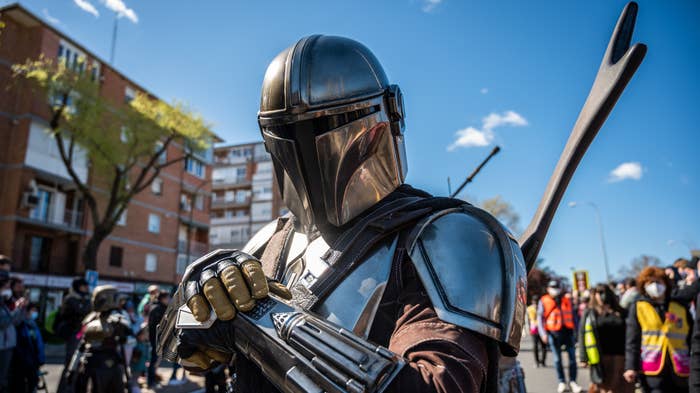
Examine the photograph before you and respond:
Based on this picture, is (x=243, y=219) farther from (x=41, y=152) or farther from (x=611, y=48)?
(x=611, y=48)

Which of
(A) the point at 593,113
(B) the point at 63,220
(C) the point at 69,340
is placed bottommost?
(C) the point at 69,340

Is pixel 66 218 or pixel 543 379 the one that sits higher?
pixel 66 218

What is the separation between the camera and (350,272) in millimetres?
1403

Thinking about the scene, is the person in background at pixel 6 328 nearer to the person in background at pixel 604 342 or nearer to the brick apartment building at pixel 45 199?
the person in background at pixel 604 342

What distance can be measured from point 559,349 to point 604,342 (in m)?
2.28

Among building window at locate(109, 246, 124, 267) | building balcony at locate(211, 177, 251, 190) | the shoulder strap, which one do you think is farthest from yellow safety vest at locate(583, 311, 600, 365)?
building balcony at locate(211, 177, 251, 190)

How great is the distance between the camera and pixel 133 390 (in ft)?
20.8

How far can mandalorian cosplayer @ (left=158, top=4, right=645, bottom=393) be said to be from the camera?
109cm

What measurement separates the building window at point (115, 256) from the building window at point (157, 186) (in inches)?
198

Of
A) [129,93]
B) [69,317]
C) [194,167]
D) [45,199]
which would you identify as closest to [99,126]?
[45,199]

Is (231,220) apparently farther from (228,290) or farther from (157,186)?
(228,290)

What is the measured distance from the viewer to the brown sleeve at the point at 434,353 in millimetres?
998

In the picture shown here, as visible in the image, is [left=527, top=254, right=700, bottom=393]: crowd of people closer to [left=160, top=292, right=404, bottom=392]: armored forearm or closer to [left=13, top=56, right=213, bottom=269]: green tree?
[left=160, top=292, right=404, bottom=392]: armored forearm

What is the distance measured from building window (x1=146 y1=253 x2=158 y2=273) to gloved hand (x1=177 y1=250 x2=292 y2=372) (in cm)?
3103
